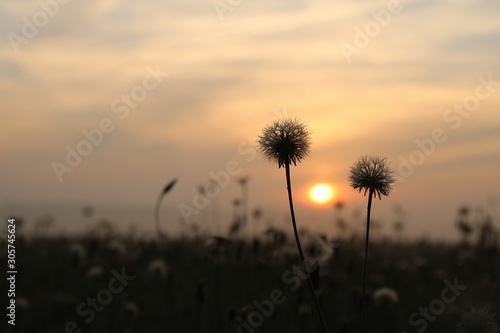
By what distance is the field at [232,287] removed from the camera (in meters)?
6.87

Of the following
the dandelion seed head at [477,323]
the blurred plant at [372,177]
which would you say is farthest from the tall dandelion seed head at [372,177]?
the dandelion seed head at [477,323]

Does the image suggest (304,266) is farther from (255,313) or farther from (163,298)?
(163,298)

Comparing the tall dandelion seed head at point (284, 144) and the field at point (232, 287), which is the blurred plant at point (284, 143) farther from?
the field at point (232, 287)

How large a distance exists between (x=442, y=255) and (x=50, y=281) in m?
9.26

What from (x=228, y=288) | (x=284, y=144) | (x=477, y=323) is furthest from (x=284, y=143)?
(x=228, y=288)

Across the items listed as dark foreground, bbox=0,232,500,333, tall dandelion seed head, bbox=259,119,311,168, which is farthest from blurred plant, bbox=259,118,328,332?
dark foreground, bbox=0,232,500,333

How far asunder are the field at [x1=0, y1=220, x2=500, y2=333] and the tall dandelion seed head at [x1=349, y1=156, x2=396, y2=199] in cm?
106

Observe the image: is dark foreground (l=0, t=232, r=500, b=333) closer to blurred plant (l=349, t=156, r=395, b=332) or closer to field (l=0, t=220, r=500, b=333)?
field (l=0, t=220, r=500, b=333)

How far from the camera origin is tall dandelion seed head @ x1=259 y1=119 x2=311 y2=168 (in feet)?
11.8

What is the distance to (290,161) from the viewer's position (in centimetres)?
365

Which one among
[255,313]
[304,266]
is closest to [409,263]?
[255,313]

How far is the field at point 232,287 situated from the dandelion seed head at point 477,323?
1.35 meters

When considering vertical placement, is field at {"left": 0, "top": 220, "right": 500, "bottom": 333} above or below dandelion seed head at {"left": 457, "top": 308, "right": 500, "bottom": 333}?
above

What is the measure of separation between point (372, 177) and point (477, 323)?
0.91 metres
